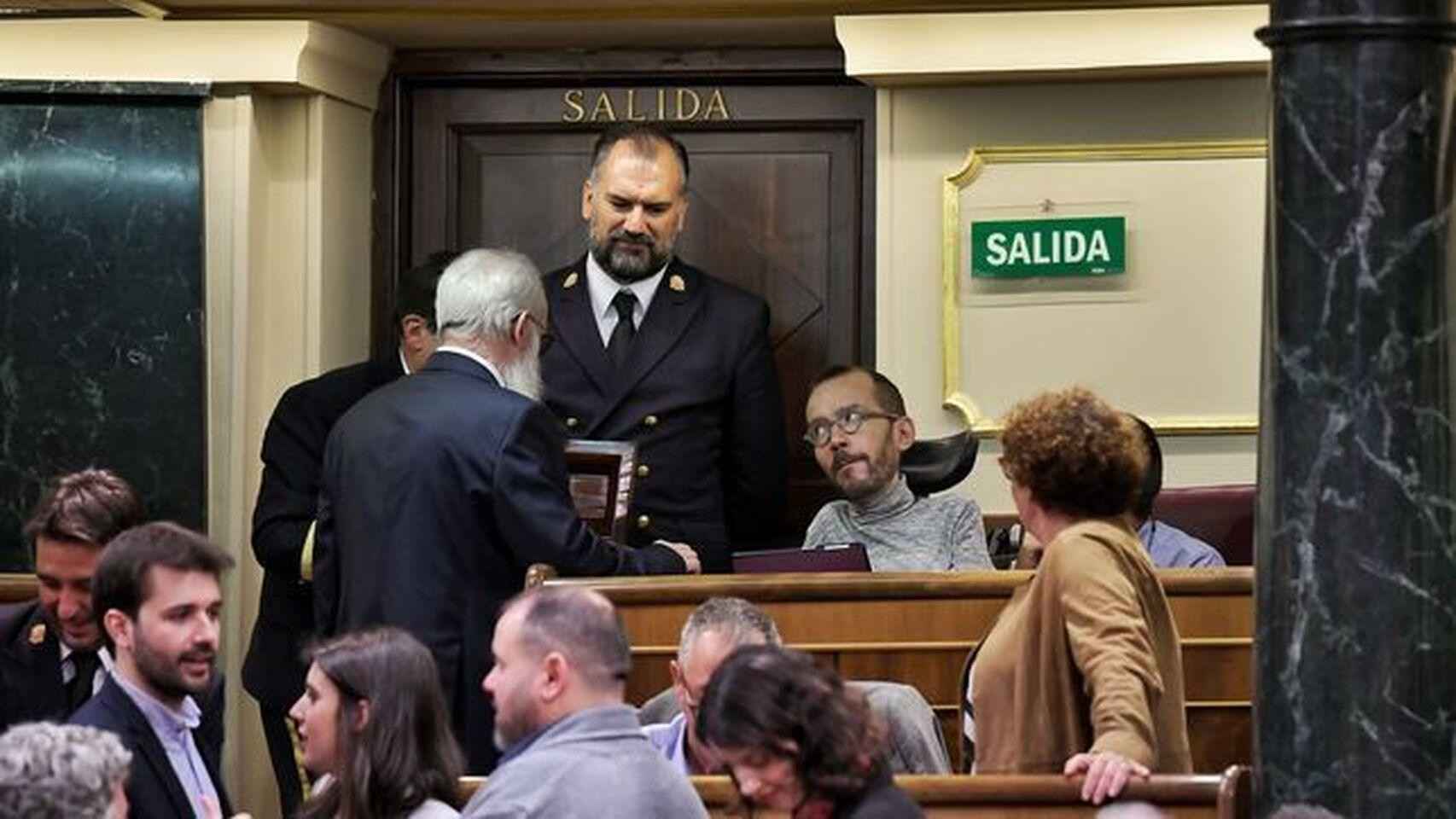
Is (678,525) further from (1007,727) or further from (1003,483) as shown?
Answer: (1007,727)

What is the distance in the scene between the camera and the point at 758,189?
31.8 ft

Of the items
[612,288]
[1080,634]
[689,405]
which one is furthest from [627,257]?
[1080,634]

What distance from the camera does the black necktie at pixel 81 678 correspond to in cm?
681

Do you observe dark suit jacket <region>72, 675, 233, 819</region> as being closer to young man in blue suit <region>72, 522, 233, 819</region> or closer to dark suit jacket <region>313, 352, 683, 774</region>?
young man in blue suit <region>72, 522, 233, 819</region>

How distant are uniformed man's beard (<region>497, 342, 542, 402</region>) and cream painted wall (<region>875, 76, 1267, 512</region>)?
6.37ft

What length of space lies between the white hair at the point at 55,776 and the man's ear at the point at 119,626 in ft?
4.47

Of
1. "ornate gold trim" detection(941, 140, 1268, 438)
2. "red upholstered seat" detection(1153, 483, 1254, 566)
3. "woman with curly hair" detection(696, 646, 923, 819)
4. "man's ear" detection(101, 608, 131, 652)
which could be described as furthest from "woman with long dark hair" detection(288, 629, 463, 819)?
"ornate gold trim" detection(941, 140, 1268, 438)

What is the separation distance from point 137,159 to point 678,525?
1.85 m

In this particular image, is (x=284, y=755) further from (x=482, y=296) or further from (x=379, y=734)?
(x=379, y=734)

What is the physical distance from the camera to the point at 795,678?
15.9ft

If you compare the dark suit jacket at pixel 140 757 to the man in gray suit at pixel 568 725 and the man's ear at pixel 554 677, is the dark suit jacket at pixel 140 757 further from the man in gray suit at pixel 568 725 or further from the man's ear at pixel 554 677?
the man's ear at pixel 554 677

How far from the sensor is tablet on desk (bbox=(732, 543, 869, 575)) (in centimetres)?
755

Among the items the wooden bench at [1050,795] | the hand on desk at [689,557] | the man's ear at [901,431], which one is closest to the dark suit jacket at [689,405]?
the man's ear at [901,431]

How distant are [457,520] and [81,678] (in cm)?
83
